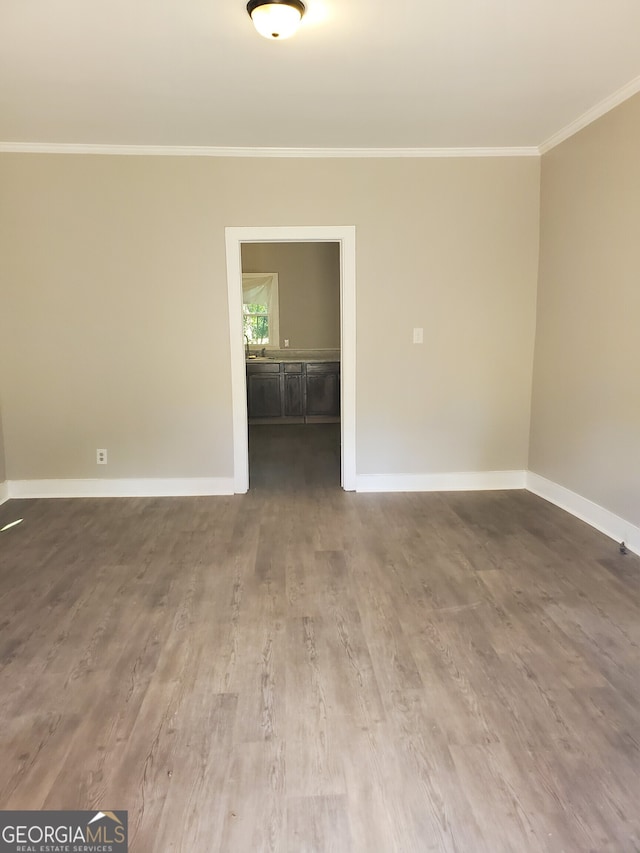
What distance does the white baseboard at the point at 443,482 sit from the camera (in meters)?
4.32

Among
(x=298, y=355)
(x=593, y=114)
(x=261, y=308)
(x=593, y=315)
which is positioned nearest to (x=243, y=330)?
(x=593, y=315)

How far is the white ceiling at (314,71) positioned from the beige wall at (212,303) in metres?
0.29

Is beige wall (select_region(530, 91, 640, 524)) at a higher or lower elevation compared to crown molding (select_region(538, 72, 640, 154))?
lower

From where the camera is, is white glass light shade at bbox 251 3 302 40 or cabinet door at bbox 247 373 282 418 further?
cabinet door at bbox 247 373 282 418

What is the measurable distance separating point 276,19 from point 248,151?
5.92 feet

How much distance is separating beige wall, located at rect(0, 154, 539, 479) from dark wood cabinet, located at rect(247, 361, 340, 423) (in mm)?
2825

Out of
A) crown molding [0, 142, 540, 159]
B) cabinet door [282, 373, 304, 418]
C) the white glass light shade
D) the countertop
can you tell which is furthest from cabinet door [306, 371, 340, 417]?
the white glass light shade

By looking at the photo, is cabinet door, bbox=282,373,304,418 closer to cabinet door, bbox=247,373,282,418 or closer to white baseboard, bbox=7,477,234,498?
cabinet door, bbox=247,373,282,418

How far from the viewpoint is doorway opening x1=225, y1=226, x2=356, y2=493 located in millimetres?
3969

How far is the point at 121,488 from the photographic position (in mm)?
4234

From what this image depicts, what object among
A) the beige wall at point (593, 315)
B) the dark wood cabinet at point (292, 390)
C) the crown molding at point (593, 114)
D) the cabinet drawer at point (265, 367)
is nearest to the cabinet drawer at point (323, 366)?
the dark wood cabinet at point (292, 390)

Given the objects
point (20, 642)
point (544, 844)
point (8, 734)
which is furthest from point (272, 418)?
point (544, 844)

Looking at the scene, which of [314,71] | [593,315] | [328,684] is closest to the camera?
[328,684]

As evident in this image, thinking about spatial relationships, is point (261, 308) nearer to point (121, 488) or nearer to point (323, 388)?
point (323, 388)
